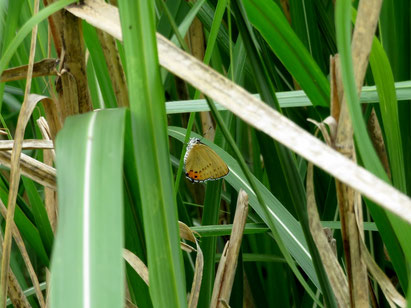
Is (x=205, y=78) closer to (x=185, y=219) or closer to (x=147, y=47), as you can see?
(x=147, y=47)

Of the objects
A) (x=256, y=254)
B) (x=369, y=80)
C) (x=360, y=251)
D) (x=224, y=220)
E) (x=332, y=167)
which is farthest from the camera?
(x=224, y=220)


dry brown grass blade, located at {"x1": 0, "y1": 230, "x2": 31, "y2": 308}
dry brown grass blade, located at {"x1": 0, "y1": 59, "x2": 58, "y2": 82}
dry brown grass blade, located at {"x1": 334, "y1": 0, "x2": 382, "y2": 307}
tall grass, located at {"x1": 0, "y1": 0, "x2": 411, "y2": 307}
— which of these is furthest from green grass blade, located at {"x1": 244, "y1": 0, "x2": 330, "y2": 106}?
dry brown grass blade, located at {"x1": 0, "y1": 230, "x2": 31, "y2": 308}

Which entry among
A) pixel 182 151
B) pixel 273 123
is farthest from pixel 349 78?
pixel 182 151

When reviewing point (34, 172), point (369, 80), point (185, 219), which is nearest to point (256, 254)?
point (185, 219)

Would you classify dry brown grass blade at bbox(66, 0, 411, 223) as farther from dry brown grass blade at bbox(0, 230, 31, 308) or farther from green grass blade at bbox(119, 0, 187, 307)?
dry brown grass blade at bbox(0, 230, 31, 308)

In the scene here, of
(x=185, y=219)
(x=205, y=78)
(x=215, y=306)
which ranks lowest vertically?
(x=215, y=306)

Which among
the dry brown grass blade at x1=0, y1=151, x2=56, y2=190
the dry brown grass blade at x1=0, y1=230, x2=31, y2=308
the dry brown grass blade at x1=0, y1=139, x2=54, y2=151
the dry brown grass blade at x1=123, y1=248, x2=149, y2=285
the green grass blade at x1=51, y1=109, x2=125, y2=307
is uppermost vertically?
the dry brown grass blade at x1=0, y1=139, x2=54, y2=151

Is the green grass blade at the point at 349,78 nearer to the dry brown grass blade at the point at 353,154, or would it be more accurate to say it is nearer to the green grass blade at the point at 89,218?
the dry brown grass blade at the point at 353,154
